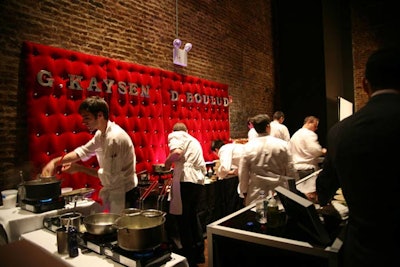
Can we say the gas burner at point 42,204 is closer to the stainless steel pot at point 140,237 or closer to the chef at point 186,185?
the stainless steel pot at point 140,237

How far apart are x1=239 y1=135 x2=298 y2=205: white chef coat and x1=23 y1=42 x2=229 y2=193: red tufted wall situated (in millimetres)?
1927

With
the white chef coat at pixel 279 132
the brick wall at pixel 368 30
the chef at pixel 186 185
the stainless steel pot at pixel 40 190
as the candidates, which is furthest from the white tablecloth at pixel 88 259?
the brick wall at pixel 368 30

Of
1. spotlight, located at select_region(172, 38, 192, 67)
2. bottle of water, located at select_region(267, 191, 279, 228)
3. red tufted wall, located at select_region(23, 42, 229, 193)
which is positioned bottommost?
bottle of water, located at select_region(267, 191, 279, 228)

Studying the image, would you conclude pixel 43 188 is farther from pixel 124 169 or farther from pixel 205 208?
pixel 205 208

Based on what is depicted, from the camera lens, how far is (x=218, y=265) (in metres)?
1.89

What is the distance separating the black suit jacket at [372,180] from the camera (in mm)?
1283

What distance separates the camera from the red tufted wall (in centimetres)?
327

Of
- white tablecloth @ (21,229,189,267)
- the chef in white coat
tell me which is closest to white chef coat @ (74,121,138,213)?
white tablecloth @ (21,229,189,267)

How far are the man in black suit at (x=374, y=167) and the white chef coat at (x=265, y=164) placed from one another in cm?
148

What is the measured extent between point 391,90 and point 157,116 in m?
3.66

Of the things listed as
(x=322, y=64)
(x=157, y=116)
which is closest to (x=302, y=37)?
(x=322, y=64)

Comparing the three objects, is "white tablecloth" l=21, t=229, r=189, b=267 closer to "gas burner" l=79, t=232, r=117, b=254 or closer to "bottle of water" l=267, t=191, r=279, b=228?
"gas burner" l=79, t=232, r=117, b=254

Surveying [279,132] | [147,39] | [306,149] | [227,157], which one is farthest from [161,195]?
[279,132]

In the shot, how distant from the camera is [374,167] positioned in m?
1.32
